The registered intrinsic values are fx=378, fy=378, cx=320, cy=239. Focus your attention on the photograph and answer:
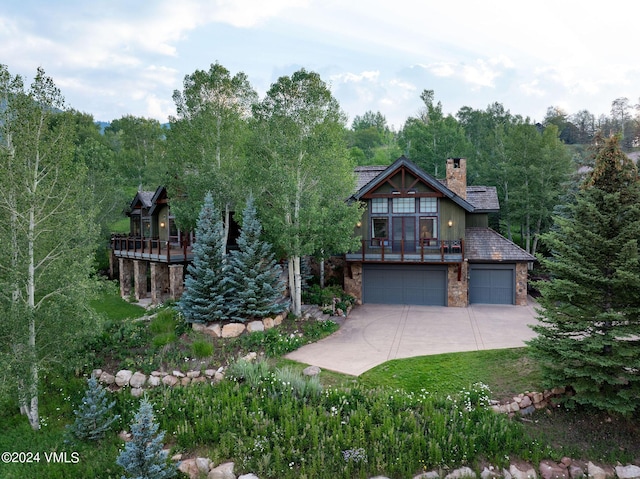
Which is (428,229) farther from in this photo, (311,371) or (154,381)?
(154,381)

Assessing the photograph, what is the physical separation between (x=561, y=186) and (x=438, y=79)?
27.5 m

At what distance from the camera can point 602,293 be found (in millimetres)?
7863

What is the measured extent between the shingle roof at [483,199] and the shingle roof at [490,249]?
1.16 meters

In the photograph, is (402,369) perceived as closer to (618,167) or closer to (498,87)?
(618,167)

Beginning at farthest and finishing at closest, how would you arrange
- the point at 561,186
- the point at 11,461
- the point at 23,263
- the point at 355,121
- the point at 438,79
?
the point at 355,121 < the point at 438,79 < the point at 561,186 < the point at 23,263 < the point at 11,461

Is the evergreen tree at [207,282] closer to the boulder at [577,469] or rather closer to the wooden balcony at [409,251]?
the wooden balcony at [409,251]

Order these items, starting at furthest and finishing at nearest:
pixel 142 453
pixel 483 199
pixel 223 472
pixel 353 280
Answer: pixel 483 199, pixel 353 280, pixel 223 472, pixel 142 453

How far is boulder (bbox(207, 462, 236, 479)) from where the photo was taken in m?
6.80

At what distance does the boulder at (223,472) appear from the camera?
680cm

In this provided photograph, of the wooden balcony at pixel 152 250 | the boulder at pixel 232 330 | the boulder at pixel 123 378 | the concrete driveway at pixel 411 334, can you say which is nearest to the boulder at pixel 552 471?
the concrete driveway at pixel 411 334

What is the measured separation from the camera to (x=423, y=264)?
57.1ft

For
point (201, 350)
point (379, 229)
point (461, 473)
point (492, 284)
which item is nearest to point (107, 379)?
point (201, 350)

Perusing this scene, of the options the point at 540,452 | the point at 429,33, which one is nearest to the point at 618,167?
the point at 540,452

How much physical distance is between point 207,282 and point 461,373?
325 inches
